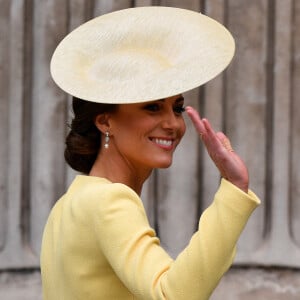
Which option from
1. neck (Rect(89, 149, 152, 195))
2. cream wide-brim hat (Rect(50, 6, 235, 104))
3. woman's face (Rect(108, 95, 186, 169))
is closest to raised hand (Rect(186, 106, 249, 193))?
cream wide-brim hat (Rect(50, 6, 235, 104))

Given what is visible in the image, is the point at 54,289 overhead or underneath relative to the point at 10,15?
underneath

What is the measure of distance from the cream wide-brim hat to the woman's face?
0.08 metres

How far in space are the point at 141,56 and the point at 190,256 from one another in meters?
0.57

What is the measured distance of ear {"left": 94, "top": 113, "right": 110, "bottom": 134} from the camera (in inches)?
117

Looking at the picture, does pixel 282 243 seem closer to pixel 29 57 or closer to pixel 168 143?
pixel 29 57

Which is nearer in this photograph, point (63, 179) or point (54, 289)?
point (54, 289)

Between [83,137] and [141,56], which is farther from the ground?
[141,56]

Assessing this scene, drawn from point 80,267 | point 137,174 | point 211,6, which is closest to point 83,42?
point 137,174

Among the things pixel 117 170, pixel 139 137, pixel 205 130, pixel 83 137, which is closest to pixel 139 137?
pixel 139 137

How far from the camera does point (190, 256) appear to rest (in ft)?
8.30

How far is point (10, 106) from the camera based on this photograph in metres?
5.63

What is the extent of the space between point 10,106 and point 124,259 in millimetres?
3118

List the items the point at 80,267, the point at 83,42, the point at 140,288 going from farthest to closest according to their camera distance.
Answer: the point at 83,42, the point at 80,267, the point at 140,288

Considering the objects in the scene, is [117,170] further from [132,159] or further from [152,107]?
[152,107]
